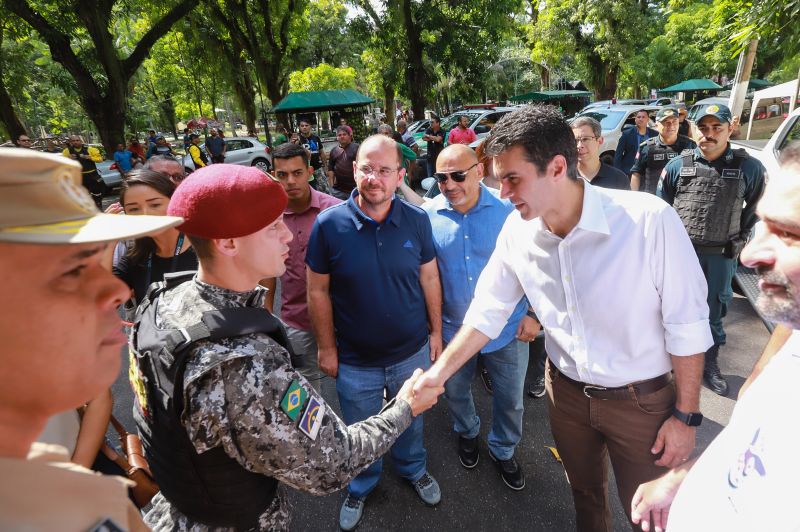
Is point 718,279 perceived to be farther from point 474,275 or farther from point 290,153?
point 290,153

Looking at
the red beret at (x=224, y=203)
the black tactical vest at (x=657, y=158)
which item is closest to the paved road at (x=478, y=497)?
the red beret at (x=224, y=203)

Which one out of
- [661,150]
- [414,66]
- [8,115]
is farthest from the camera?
[414,66]

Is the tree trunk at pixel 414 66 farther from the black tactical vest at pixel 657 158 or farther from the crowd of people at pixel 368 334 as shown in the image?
the crowd of people at pixel 368 334

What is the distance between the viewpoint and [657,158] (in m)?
4.81

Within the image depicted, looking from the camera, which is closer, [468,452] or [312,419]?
[312,419]

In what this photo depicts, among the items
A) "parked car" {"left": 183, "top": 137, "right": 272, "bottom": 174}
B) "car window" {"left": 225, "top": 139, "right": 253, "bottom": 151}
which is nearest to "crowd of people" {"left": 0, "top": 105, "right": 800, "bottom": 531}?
"parked car" {"left": 183, "top": 137, "right": 272, "bottom": 174}

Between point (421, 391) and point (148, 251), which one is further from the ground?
point (148, 251)

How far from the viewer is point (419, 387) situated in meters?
1.75

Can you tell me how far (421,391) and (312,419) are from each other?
66 centimetres

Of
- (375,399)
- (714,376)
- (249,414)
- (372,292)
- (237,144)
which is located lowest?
(714,376)

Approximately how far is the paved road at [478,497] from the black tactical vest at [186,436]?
1.37 metres

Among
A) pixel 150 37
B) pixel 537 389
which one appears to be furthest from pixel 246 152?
pixel 537 389

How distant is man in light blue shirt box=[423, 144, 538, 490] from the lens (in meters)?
2.59

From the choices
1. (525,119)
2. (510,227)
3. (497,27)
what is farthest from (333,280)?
(497,27)
